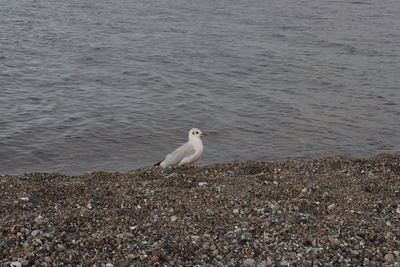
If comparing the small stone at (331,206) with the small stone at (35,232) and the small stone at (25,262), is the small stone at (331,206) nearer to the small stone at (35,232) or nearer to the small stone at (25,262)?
the small stone at (35,232)

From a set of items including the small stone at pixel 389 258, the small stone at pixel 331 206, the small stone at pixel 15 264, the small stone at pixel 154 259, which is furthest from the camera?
the small stone at pixel 331 206

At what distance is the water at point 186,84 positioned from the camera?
16328 mm

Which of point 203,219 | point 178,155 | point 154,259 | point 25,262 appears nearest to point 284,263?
point 154,259

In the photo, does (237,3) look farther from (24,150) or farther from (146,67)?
(24,150)

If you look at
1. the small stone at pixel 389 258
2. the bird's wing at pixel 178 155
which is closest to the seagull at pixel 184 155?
the bird's wing at pixel 178 155

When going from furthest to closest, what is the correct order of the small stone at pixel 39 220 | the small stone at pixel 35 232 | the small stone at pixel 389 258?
the small stone at pixel 39 220
the small stone at pixel 35 232
the small stone at pixel 389 258

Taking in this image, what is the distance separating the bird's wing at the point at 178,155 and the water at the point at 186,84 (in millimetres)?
2450

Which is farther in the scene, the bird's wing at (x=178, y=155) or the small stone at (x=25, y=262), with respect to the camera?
the bird's wing at (x=178, y=155)

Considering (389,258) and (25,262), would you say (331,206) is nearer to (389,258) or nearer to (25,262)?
(389,258)

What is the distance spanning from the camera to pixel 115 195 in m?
9.62

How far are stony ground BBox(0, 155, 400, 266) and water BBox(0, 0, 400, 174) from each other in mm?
4497

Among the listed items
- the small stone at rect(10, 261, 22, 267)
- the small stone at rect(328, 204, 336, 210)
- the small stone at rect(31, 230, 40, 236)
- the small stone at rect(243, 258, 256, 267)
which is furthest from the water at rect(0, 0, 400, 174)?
the small stone at rect(243, 258, 256, 267)

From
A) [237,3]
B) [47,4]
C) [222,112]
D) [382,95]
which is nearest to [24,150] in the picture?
[222,112]

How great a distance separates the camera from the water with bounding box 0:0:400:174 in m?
16.3
